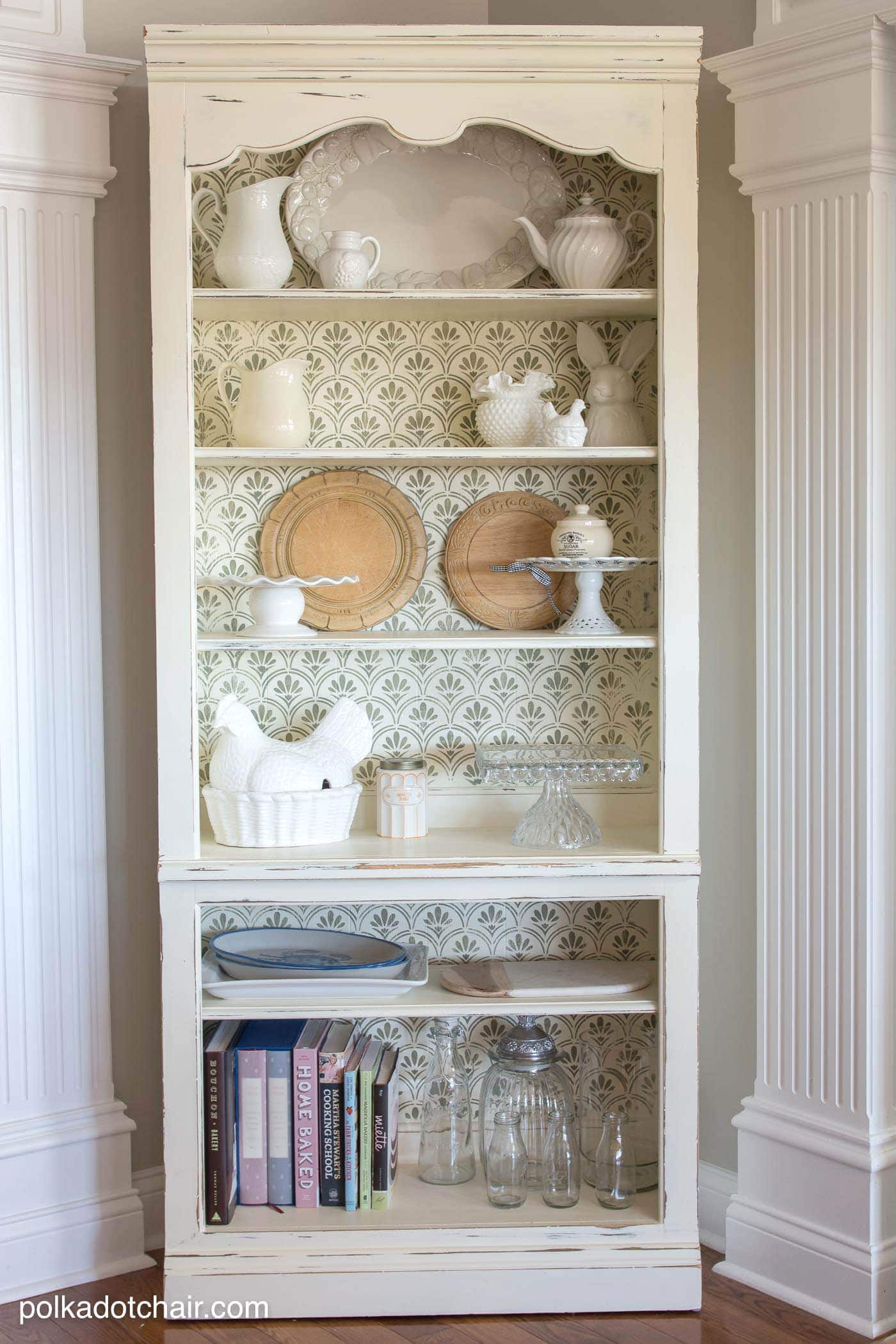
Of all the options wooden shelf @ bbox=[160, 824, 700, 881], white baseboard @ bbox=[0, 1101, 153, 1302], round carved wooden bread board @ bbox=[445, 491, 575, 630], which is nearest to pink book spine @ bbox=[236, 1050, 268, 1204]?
white baseboard @ bbox=[0, 1101, 153, 1302]

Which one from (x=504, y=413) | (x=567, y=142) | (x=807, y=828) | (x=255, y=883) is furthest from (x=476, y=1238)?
(x=567, y=142)

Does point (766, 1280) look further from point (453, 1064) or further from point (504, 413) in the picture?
point (504, 413)

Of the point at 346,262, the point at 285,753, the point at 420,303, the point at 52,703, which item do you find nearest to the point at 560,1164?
the point at 285,753

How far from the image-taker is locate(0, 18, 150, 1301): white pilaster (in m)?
2.49

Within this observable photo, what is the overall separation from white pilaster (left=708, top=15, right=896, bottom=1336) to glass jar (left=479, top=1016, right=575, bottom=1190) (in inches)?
16.5

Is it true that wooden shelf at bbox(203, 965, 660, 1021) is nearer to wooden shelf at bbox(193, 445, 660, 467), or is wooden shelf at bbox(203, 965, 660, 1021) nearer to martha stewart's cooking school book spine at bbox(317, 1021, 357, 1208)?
martha stewart's cooking school book spine at bbox(317, 1021, 357, 1208)

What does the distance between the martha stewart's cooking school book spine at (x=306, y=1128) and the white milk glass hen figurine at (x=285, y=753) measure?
54 centimetres

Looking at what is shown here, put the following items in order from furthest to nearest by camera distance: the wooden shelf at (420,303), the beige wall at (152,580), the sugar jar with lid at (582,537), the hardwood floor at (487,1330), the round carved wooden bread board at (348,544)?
1. the round carved wooden bread board at (348,544)
2. the beige wall at (152,580)
3. the sugar jar with lid at (582,537)
4. the wooden shelf at (420,303)
5. the hardwood floor at (487,1330)

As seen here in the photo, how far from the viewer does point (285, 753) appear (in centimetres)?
253

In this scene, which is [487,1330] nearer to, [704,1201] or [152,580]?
[704,1201]

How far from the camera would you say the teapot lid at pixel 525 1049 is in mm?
2547

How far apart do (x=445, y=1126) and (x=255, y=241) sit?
185 centimetres

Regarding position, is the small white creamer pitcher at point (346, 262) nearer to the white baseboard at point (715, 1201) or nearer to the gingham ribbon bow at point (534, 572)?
the gingham ribbon bow at point (534, 572)

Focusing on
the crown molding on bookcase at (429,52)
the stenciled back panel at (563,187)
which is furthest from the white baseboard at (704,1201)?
the crown molding on bookcase at (429,52)
